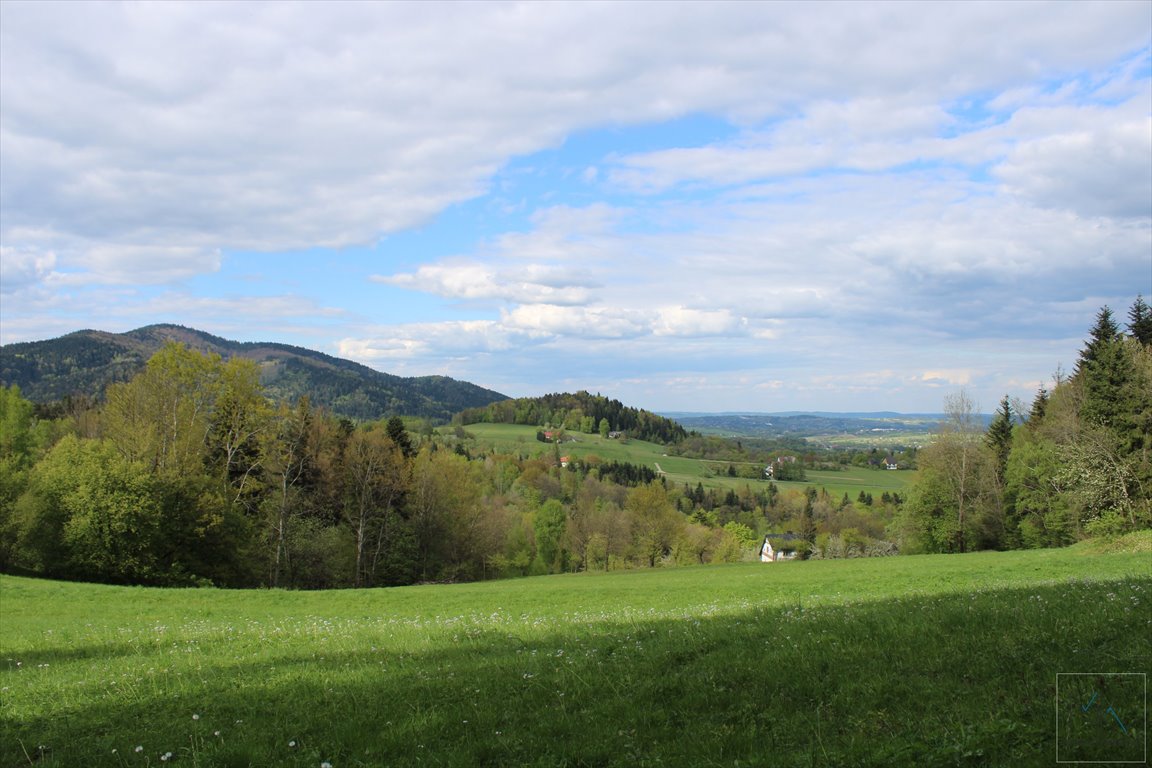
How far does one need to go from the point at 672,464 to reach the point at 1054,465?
12251 centimetres

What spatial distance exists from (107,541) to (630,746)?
43.9 m

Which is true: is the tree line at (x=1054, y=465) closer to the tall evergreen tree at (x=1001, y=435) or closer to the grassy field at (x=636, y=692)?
the tall evergreen tree at (x=1001, y=435)

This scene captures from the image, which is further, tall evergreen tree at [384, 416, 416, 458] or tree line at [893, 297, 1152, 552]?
tall evergreen tree at [384, 416, 416, 458]

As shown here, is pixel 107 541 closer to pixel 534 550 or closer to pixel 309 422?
pixel 309 422

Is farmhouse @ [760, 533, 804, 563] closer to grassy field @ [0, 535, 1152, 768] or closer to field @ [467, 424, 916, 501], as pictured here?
field @ [467, 424, 916, 501]

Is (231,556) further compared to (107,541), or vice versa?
Answer: (231,556)

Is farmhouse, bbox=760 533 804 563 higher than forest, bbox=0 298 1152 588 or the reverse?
the reverse

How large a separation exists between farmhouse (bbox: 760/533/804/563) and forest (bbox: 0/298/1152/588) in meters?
30.3

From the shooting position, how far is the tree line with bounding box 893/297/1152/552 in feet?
141

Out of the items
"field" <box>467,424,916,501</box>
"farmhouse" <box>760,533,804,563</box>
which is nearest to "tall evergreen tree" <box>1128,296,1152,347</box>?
"farmhouse" <box>760,533,804,563</box>

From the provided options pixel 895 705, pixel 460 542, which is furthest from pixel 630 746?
pixel 460 542

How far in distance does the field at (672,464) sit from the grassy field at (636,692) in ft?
442

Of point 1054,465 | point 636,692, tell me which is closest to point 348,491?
point 636,692

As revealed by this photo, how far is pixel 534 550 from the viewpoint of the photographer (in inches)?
3383
